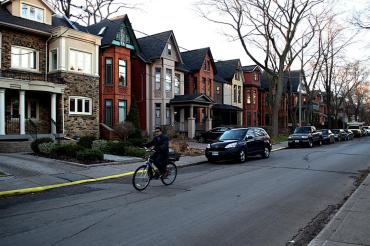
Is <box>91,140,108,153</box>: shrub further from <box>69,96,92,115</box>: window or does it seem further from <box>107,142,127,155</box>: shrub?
<box>69,96,92,115</box>: window

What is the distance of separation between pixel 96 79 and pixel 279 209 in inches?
862

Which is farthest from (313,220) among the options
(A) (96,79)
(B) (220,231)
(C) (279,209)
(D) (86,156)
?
(A) (96,79)

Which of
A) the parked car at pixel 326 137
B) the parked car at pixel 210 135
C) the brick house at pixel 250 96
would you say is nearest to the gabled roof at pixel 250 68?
the brick house at pixel 250 96

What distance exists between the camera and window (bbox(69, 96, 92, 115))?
1030 inches

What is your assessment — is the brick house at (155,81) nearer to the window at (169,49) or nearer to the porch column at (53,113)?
the window at (169,49)

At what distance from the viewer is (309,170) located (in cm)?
1471

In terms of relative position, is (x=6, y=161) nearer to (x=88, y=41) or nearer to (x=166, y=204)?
(x=166, y=204)

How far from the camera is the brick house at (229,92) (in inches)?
1818

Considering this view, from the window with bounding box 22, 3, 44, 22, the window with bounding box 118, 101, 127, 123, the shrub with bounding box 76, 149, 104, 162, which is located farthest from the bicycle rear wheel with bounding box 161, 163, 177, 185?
the window with bounding box 118, 101, 127, 123

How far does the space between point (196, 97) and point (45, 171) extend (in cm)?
2322

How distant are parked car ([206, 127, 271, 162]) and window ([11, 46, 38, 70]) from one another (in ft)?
45.5

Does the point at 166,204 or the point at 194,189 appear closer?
the point at 166,204

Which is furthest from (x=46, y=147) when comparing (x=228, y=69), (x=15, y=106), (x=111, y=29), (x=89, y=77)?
(x=228, y=69)

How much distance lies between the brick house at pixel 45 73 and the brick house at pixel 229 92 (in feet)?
65.4
